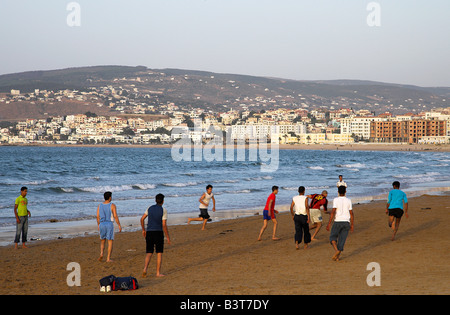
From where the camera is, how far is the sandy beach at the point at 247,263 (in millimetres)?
8750

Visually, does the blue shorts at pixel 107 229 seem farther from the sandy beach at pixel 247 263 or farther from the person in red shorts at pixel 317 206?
the person in red shorts at pixel 317 206

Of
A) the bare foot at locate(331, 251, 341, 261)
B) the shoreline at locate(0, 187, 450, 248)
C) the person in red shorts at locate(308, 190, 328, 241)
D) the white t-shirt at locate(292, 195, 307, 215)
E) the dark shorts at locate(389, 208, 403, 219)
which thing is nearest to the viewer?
the bare foot at locate(331, 251, 341, 261)

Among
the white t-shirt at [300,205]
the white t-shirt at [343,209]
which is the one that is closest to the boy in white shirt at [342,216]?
the white t-shirt at [343,209]

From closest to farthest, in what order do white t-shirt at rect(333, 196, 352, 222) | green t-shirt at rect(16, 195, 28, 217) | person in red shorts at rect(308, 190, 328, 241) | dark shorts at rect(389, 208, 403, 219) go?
1. white t-shirt at rect(333, 196, 352, 222)
2. dark shorts at rect(389, 208, 403, 219)
3. green t-shirt at rect(16, 195, 28, 217)
4. person in red shorts at rect(308, 190, 328, 241)

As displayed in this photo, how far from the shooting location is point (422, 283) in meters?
8.52

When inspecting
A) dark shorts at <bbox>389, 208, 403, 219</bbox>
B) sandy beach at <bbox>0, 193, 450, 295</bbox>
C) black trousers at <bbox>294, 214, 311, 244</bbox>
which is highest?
dark shorts at <bbox>389, 208, 403, 219</bbox>

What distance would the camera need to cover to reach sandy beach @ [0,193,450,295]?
875 centimetres

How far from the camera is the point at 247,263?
36.1 feet

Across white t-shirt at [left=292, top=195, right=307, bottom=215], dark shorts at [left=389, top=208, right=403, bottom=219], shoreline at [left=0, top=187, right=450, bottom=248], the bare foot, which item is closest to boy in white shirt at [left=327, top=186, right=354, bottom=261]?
the bare foot

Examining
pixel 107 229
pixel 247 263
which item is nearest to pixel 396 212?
pixel 247 263

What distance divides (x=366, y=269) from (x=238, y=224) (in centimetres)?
811

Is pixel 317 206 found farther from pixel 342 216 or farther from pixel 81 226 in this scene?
pixel 81 226

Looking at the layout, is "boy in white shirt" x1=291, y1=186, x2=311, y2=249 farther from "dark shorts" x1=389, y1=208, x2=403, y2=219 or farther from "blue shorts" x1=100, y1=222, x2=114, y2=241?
"blue shorts" x1=100, y1=222, x2=114, y2=241
